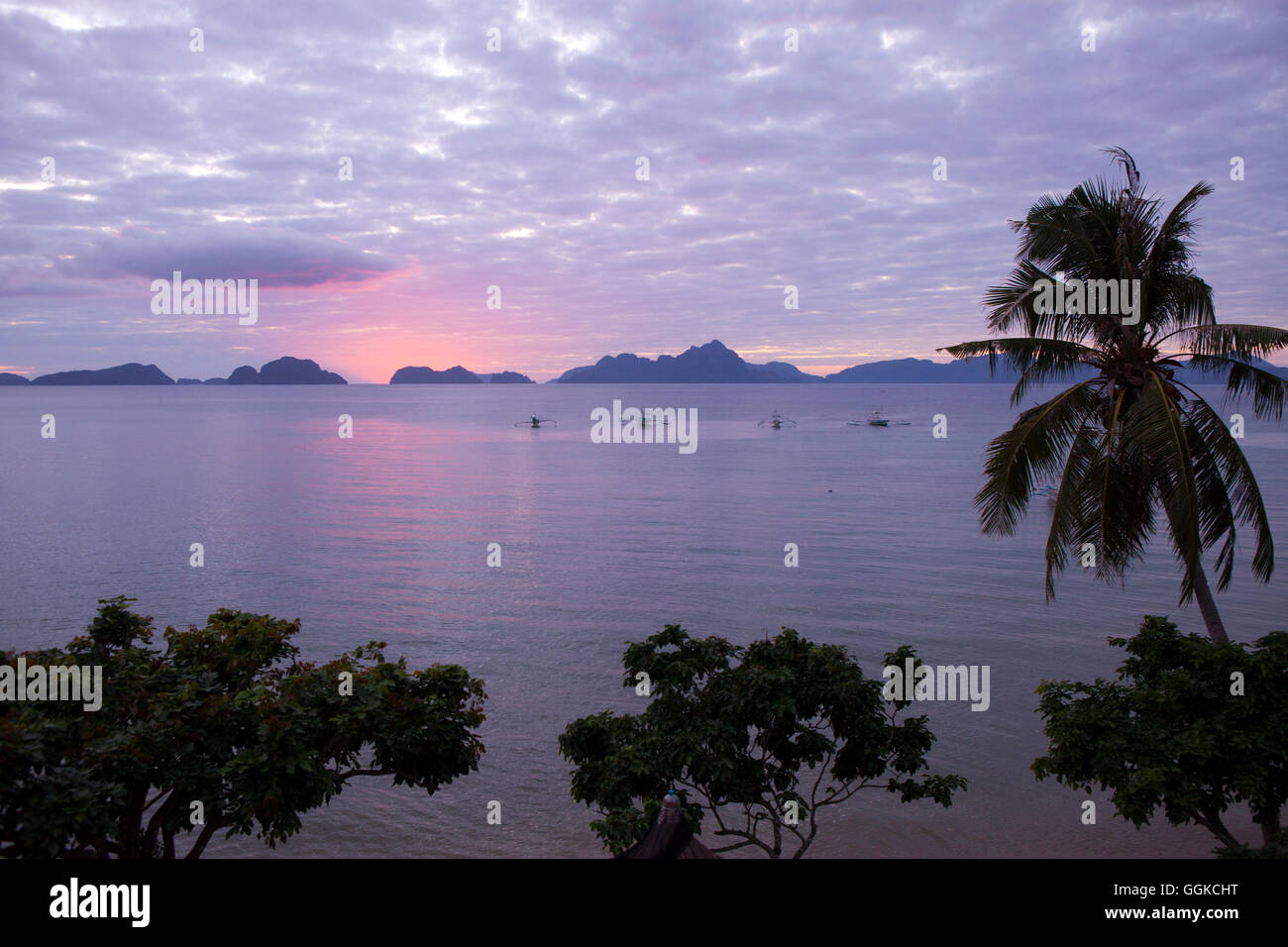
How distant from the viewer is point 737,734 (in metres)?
12.1

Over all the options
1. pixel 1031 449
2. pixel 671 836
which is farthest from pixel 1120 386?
pixel 671 836

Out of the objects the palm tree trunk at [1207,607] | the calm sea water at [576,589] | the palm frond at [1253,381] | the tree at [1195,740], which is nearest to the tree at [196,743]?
the tree at [1195,740]

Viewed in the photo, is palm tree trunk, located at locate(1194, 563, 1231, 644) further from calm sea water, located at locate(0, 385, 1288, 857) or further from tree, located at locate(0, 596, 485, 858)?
tree, located at locate(0, 596, 485, 858)

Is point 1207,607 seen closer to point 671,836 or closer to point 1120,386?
point 1120,386

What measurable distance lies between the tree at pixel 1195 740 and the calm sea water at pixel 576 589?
8.46 metres

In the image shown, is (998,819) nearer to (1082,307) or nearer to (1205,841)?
(1205,841)

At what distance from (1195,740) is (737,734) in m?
6.07

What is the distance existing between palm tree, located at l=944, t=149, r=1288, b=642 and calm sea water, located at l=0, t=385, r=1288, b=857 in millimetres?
8806

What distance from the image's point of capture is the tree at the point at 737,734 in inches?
460

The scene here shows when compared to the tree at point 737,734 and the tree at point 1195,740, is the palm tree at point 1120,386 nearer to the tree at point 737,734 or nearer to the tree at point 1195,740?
the tree at point 1195,740

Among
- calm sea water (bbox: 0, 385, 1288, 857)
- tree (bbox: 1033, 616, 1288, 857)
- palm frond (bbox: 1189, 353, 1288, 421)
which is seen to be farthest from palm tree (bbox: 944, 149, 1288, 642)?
calm sea water (bbox: 0, 385, 1288, 857)

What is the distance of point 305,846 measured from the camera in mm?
18781

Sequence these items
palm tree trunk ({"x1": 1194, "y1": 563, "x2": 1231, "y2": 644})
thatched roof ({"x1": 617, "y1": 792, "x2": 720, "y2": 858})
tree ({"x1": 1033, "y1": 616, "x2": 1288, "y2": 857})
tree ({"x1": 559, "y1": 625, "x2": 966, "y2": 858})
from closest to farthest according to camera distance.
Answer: thatched roof ({"x1": 617, "y1": 792, "x2": 720, "y2": 858}) < tree ({"x1": 1033, "y1": 616, "x2": 1288, "y2": 857}) < tree ({"x1": 559, "y1": 625, "x2": 966, "y2": 858}) < palm tree trunk ({"x1": 1194, "y1": 563, "x2": 1231, "y2": 644})

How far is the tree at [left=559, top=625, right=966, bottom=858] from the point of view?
460 inches
